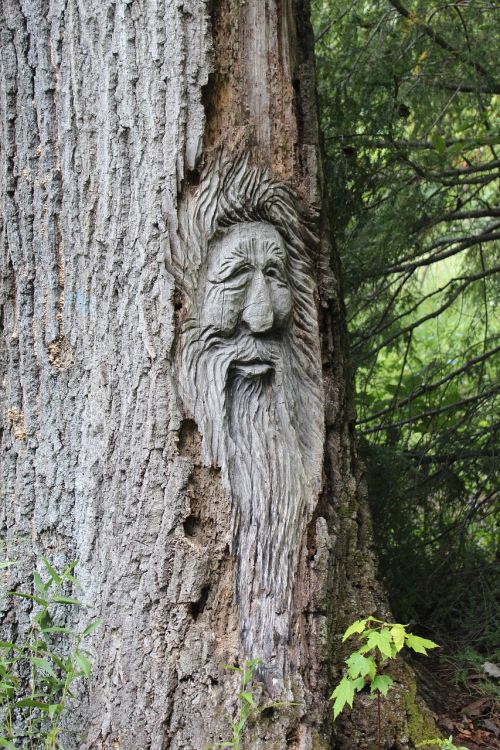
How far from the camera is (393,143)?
4336 mm

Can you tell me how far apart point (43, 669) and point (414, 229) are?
3.04m

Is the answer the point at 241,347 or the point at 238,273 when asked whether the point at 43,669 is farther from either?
the point at 238,273

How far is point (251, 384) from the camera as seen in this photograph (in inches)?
116

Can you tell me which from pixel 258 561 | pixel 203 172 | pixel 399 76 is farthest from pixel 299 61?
pixel 258 561

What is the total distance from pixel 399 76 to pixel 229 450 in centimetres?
267

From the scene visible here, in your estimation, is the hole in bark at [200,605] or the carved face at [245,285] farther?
the carved face at [245,285]

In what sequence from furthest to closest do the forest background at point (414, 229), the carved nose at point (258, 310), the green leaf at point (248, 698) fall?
the forest background at point (414, 229) → the carved nose at point (258, 310) → the green leaf at point (248, 698)

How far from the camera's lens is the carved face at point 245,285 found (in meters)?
2.86

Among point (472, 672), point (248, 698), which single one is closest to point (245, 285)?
point (248, 698)

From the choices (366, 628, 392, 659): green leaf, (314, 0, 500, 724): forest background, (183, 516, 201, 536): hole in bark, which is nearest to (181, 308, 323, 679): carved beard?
(183, 516, 201, 536): hole in bark

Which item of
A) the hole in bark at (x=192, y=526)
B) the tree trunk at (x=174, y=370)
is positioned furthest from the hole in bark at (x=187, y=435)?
the hole in bark at (x=192, y=526)

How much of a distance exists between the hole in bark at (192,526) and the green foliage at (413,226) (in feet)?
5.67

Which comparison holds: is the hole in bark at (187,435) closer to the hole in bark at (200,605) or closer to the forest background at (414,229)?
the hole in bark at (200,605)

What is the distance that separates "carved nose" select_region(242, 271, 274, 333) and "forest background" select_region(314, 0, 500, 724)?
5.79ft
